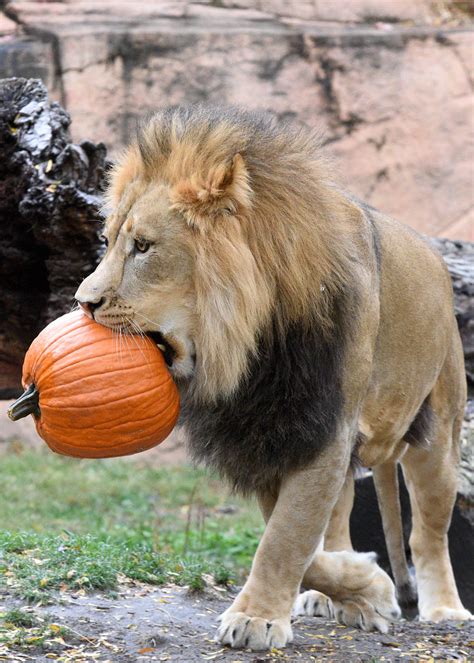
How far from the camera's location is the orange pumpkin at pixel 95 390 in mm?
2824

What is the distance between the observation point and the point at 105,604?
11.8 ft

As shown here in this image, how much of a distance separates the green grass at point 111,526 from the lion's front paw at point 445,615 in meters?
0.85

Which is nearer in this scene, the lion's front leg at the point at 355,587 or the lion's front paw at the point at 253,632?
the lion's front paw at the point at 253,632

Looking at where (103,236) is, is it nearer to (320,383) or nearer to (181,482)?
(320,383)

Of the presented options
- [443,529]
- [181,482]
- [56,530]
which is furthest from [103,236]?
[181,482]

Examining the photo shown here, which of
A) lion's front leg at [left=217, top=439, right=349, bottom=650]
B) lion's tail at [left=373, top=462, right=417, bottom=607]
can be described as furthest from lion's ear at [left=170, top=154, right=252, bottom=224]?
lion's tail at [left=373, top=462, right=417, bottom=607]

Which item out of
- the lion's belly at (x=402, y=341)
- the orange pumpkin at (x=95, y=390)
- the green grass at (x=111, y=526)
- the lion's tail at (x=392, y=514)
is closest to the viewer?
the orange pumpkin at (x=95, y=390)

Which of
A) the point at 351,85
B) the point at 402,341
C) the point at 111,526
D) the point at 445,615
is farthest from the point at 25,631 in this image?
the point at 351,85

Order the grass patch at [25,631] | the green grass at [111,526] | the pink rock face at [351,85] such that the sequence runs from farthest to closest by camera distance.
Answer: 1. the pink rock face at [351,85]
2. the green grass at [111,526]
3. the grass patch at [25,631]

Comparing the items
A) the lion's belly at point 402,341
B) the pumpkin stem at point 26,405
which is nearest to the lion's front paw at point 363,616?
the lion's belly at point 402,341

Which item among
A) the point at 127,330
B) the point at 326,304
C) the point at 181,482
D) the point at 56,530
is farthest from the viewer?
the point at 181,482

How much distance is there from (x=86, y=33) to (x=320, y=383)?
639 cm

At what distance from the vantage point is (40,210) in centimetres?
418

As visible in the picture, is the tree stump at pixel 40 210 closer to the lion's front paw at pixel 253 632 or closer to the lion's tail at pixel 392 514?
the lion's tail at pixel 392 514
